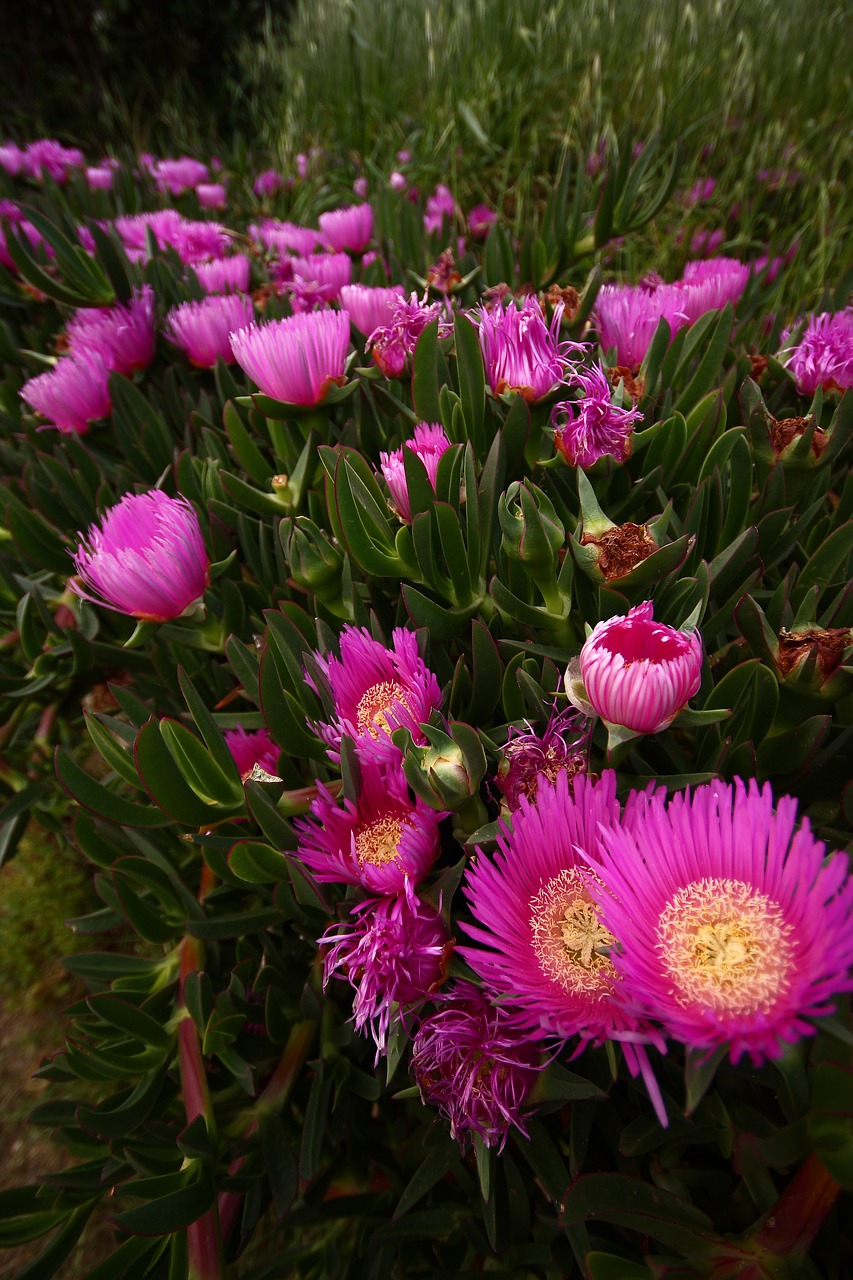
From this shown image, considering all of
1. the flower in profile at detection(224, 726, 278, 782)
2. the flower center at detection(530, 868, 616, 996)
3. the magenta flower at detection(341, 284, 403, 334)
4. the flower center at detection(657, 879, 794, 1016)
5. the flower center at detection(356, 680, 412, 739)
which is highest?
the magenta flower at detection(341, 284, 403, 334)

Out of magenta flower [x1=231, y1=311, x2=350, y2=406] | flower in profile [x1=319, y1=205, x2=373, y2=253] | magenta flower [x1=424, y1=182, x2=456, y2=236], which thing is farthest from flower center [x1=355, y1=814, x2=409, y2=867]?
Answer: magenta flower [x1=424, y1=182, x2=456, y2=236]

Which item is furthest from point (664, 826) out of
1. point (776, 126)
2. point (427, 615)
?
point (776, 126)

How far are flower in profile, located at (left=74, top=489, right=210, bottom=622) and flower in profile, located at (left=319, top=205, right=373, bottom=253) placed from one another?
685 millimetres

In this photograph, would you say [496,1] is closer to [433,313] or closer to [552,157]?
[552,157]

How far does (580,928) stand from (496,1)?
2.59 meters

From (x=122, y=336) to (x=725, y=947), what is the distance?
0.78m

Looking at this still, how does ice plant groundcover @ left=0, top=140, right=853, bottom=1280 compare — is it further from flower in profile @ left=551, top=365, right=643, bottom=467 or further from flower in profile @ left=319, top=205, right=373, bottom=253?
flower in profile @ left=319, top=205, right=373, bottom=253

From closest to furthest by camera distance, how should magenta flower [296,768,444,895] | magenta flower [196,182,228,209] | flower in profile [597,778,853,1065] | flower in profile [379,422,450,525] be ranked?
flower in profile [597,778,853,1065] → magenta flower [296,768,444,895] → flower in profile [379,422,450,525] → magenta flower [196,182,228,209]

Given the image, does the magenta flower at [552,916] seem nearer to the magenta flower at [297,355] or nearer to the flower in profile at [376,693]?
the flower in profile at [376,693]

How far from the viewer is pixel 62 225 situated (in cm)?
94

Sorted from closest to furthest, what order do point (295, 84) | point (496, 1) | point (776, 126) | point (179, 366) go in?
point (179, 366), point (776, 126), point (496, 1), point (295, 84)

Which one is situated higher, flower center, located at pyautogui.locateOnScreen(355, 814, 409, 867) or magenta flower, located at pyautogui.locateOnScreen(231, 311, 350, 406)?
magenta flower, located at pyautogui.locateOnScreen(231, 311, 350, 406)

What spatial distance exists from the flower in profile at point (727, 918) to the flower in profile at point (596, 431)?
228 mm

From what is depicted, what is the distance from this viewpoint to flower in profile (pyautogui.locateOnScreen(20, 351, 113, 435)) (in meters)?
0.73
